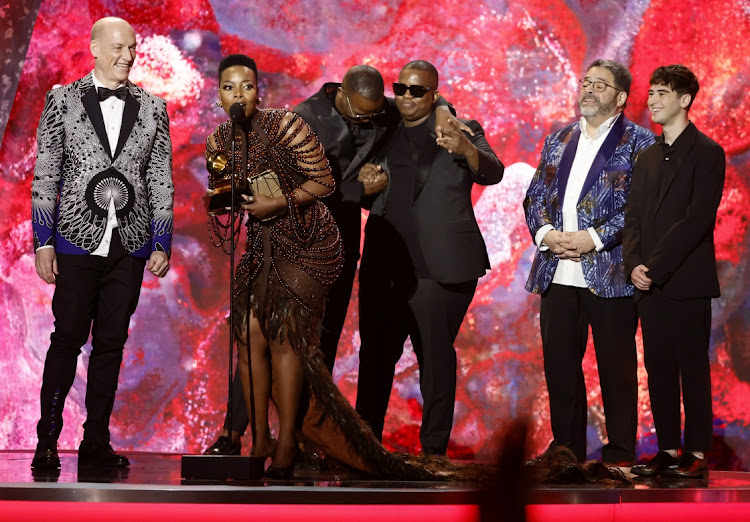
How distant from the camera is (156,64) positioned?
19.2 ft

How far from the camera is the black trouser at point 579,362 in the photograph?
159 inches

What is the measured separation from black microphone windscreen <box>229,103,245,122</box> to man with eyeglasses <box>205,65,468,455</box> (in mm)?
943

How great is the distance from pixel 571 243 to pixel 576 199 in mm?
213

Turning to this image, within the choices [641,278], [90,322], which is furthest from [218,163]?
[641,278]

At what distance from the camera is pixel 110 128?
150 inches

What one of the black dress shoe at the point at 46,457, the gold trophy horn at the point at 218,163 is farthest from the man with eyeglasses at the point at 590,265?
the black dress shoe at the point at 46,457

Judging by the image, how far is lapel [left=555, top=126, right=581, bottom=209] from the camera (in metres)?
4.23

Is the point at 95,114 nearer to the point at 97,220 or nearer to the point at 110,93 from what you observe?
the point at 110,93

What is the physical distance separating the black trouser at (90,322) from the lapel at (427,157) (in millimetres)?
1218

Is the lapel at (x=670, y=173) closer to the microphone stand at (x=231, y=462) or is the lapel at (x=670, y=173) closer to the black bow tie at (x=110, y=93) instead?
the microphone stand at (x=231, y=462)

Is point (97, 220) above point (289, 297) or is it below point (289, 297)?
above

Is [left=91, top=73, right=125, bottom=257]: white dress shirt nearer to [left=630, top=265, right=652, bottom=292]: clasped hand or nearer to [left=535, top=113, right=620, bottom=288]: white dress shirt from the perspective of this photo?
[left=535, top=113, right=620, bottom=288]: white dress shirt

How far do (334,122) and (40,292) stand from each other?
8.41ft

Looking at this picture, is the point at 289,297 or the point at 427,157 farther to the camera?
the point at 427,157
